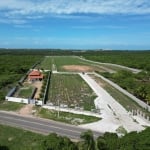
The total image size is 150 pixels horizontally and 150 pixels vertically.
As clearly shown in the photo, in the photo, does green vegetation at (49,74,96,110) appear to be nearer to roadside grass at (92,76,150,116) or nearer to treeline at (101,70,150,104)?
roadside grass at (92,76,150,116)

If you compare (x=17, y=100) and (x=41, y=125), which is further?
(x=17, y=100)

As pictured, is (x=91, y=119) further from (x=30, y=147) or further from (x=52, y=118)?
(x=30, y=147)

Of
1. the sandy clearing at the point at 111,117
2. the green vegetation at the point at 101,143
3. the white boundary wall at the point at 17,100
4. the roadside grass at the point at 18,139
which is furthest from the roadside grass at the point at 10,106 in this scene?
the green vegetation at the point at 101,143

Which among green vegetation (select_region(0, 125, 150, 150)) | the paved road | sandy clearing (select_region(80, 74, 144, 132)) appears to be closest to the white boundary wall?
the paved road

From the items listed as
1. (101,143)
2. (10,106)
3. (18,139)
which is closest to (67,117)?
(18,139)

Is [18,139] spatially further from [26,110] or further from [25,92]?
[25,92]

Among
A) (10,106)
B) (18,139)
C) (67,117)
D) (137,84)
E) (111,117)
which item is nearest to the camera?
(18,139)

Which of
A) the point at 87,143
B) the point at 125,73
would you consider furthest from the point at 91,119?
the point at 125,73
